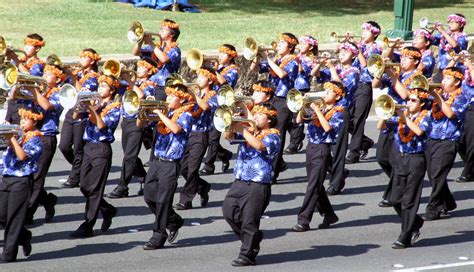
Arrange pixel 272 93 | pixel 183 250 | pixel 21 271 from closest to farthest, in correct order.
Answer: pixel 21 271 < pixel 183 250 < pixel 272 93

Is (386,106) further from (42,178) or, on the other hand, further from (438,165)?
(42,178)

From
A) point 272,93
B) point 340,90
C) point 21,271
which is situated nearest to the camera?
point 21,271

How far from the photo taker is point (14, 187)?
12016mm

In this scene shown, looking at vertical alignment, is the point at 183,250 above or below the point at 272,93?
below

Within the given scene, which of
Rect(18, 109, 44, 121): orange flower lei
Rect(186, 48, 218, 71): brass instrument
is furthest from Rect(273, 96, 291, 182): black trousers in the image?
Rect(18, 109, 44, 121): orange flower lei

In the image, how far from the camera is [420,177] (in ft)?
42.4

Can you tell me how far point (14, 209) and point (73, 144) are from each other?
3.50 meters

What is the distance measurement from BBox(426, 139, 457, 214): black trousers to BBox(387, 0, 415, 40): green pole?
914 cm

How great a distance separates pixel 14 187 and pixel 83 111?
1508 mm

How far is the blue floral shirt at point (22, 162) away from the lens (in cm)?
1203

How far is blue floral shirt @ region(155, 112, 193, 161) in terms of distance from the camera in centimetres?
1266

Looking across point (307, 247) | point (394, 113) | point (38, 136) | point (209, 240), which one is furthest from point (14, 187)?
point (394, 113)

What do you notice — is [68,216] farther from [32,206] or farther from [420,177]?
[420,177]

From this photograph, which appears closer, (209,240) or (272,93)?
(209,240)
